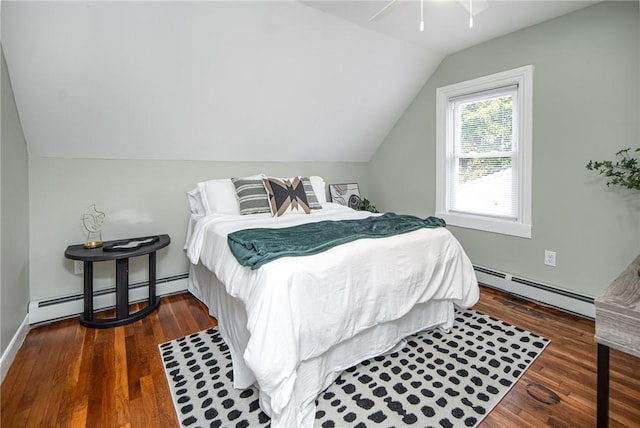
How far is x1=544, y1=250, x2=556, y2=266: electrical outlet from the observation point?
276 centimetres

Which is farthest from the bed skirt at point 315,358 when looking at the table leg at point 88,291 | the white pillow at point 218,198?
the table leg at point 88,291

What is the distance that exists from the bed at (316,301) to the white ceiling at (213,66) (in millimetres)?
991

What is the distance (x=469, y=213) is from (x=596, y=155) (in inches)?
46.7

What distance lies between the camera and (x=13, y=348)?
202cm

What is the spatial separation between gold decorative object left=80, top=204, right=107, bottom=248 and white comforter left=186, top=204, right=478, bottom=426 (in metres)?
0.96

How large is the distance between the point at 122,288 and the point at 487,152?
3.50m

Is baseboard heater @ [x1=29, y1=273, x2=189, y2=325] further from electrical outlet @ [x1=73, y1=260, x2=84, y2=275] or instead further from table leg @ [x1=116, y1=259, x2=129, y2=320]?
table leg @ [x1=116, y1=259, x2=129, y2=320]

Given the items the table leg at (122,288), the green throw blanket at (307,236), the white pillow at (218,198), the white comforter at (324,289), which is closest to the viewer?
the white comforter at (324,289)

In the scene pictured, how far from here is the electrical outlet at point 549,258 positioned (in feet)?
9.07

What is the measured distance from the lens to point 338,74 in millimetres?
3094

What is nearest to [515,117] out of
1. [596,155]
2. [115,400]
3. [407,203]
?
[596,155]

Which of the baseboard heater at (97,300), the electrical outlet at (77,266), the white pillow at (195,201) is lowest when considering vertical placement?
the baseboard heater at (97,300)

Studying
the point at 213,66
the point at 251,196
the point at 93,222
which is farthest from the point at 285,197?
the point at 93,222

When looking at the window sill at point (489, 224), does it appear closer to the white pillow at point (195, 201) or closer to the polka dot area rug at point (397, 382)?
the polka dot area rug at point (397, 382)
